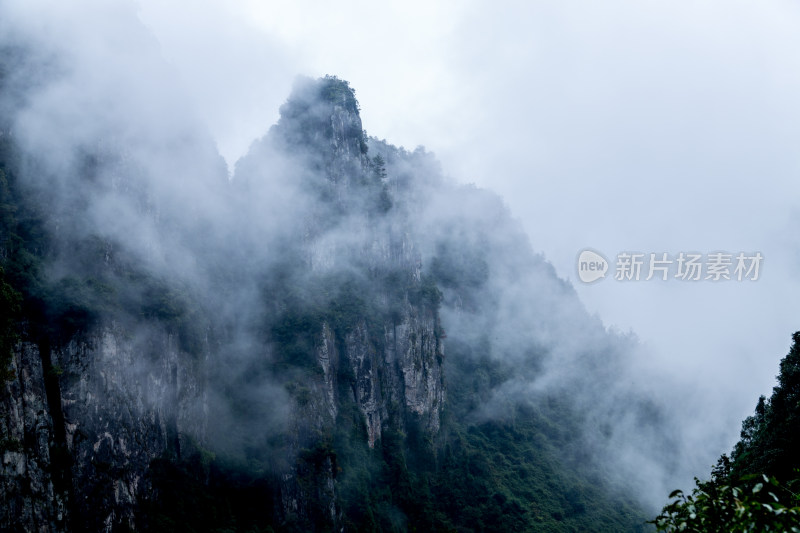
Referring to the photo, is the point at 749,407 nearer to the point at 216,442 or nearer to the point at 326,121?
the point at 326,121

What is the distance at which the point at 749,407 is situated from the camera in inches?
3610

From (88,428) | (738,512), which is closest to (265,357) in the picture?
(88,428)

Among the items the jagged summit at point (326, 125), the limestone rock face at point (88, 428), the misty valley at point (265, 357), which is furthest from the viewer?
the jagged summit at point (326, 125)

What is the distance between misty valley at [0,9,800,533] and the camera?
78.9ft

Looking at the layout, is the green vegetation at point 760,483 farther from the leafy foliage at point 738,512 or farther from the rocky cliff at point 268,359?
the rocky cliff at point 268,359

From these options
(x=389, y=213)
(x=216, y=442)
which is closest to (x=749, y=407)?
(x=389, y=213)

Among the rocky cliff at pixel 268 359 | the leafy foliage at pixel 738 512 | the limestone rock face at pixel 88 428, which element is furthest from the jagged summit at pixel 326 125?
the leafy foliage at pixel 738 512

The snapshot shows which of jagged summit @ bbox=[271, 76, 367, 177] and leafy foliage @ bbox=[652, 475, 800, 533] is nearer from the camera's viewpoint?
leafy foliage @ bbox=[652, 475, 800, 533]

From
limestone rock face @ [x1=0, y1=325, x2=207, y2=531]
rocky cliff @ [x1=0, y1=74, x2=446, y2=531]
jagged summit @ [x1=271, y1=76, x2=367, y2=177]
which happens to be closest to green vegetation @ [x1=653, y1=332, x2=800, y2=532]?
limestone rock face @ [x1=0, y1=325, x2=207, y2=531]

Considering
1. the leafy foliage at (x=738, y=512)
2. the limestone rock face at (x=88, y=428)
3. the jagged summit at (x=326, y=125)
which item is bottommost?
the leafy foliage at (x=738, y=512)

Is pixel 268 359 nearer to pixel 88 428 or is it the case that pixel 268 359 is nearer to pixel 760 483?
pixel 88 428

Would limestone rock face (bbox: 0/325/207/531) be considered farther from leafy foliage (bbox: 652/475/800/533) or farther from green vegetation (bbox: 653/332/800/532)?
leafy foliage (bbox: 652/475/800/533)

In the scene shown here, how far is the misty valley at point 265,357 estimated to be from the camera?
24047 millimetres

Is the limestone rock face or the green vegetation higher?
the limestone rock face
